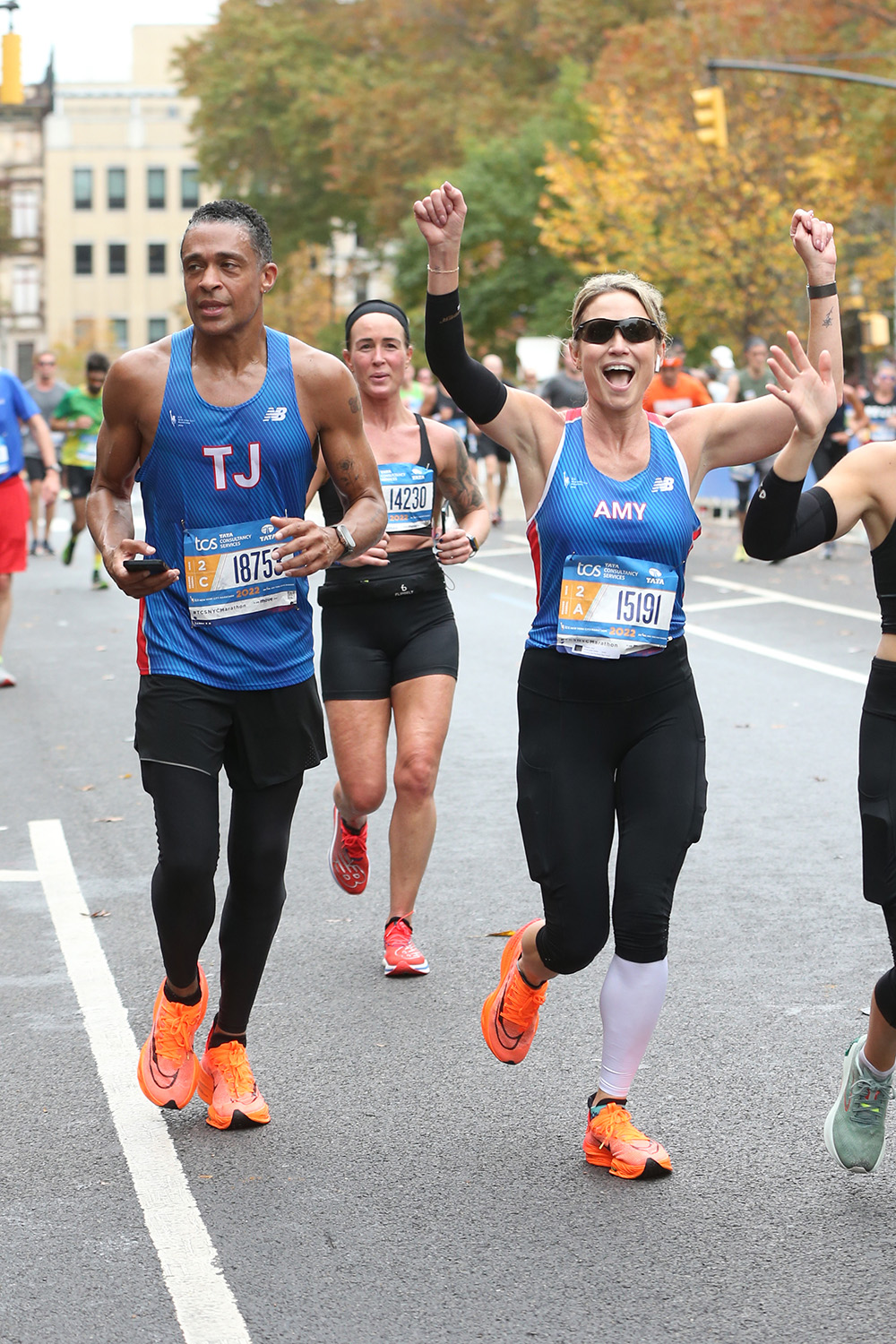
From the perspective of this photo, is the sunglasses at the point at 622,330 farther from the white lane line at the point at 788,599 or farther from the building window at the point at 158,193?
the building window at the point at 158,193

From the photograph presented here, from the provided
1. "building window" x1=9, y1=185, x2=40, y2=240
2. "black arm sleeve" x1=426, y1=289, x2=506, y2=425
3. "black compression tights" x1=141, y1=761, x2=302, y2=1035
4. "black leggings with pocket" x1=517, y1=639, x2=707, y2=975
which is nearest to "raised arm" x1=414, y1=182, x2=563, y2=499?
"black arm sleeve" x1=426, y1=289, x2=506, y2=425

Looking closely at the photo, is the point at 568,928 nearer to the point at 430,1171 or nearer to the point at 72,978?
the point at 430,1171

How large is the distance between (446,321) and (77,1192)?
6.95ft

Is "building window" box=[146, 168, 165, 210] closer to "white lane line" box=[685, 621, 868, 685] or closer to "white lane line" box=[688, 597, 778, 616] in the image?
"white lane line" box=[688, 597, 778, 616]

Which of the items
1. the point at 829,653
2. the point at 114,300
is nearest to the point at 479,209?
the point at 829,653

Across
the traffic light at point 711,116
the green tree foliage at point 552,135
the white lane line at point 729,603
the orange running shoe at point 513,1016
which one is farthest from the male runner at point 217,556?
the green tree foliage at point 552,135

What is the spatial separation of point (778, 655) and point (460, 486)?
6545mm

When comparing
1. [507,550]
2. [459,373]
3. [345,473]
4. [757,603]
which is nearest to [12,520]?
[757,603]

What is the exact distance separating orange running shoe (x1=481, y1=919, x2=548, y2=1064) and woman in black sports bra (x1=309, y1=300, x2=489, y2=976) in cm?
114

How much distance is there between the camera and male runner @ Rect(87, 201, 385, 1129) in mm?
4309

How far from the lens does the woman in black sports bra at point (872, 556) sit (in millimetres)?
3848

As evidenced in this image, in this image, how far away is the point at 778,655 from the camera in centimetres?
1257

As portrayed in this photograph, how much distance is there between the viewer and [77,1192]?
412 centimetres

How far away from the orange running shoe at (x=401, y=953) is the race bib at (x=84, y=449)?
1336 centimetres
